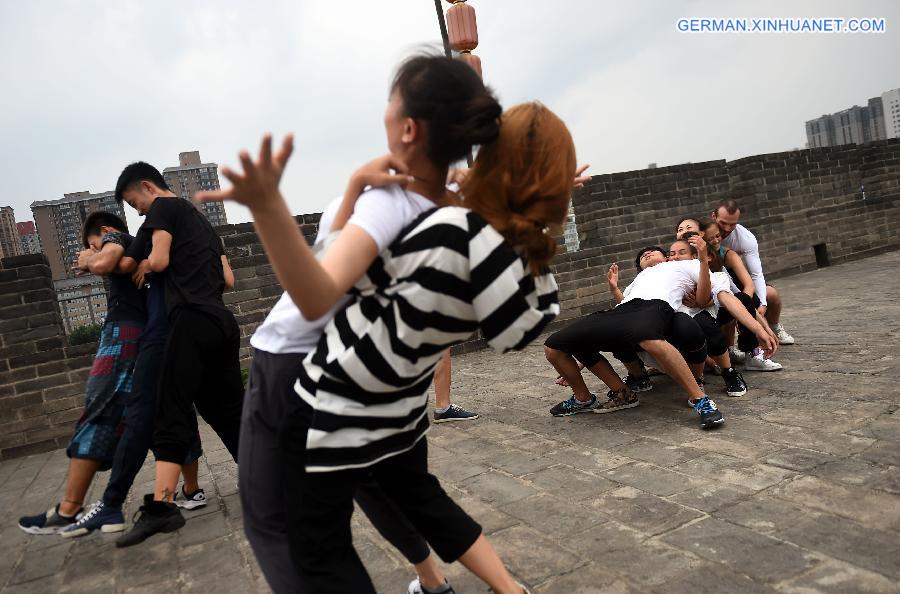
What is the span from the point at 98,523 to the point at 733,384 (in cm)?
370

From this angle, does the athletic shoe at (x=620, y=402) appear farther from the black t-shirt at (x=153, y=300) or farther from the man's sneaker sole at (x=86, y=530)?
the man's sneaker sole at (x=86, y=530)

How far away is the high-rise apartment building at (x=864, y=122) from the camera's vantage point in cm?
6234

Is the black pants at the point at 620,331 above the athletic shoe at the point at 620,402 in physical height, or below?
above

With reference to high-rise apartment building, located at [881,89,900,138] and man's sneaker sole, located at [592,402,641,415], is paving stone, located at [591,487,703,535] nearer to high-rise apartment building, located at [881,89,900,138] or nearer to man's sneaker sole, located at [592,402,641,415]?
man's sneaker sole, located at [592,402,641,415]

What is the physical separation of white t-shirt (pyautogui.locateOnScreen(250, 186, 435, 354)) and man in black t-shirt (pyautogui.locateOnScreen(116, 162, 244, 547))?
163cm

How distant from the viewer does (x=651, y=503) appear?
2588mm

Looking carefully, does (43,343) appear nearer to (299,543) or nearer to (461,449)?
(461,449)

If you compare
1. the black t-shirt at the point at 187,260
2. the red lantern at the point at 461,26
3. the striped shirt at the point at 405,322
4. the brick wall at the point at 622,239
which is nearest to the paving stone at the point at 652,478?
the striped shirt at the point at 405,322

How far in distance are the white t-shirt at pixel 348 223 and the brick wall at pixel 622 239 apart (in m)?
5.85

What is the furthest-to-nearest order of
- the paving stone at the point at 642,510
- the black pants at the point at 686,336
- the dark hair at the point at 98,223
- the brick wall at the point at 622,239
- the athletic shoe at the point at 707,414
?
the brick wall at the point at 622,239 < the black pants at the point at 686,336 < the athletic shoe at the point at 707,414 < the dark hair at the point at 98,223 < the paving stone at the point at 642,510

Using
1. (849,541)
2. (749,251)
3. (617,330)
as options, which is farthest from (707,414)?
(749,251)

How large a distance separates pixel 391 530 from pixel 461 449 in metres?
2.05

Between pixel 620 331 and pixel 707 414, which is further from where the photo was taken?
pixel 620 331

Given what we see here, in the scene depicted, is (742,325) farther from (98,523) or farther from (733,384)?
(98,523)
